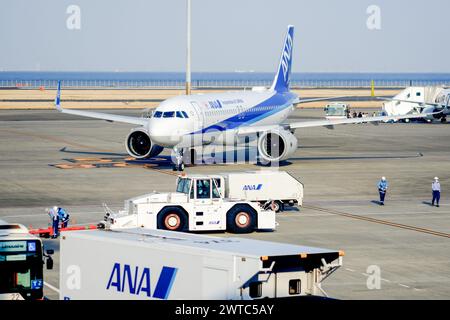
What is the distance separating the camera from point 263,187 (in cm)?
4503

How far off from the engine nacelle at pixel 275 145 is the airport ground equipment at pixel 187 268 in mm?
40810

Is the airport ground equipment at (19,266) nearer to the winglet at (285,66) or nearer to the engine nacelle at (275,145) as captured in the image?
the engine nacelle at (275,145)

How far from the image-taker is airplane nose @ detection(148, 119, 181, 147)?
60.7 metres

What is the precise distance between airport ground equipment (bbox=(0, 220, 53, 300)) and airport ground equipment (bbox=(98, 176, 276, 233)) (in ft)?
48.2

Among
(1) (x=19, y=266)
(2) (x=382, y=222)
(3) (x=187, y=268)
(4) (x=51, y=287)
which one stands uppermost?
(3) (x=187, y=268)

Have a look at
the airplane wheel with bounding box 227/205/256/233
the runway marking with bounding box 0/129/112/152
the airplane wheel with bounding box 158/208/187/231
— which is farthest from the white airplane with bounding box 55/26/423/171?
the airplane wheel with bounding box 158/208/187/231

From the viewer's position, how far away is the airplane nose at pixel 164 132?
60656 mm

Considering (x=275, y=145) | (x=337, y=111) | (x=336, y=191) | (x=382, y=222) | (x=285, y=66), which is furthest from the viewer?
(x=337, y=111)

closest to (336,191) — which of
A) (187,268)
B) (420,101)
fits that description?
(187,268)

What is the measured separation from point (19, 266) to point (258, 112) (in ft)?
161

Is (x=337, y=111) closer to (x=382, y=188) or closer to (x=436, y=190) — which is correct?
(x=382, y=188)

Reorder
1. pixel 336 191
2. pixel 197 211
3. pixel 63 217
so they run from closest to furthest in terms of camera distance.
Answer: pixel 63 217
pixel 197 211
pixel 336 191

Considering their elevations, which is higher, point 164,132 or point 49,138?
point 164,132

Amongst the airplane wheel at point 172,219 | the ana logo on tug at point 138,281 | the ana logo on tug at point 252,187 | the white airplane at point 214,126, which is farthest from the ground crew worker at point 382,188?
the ana logo on tug at point 138,281
